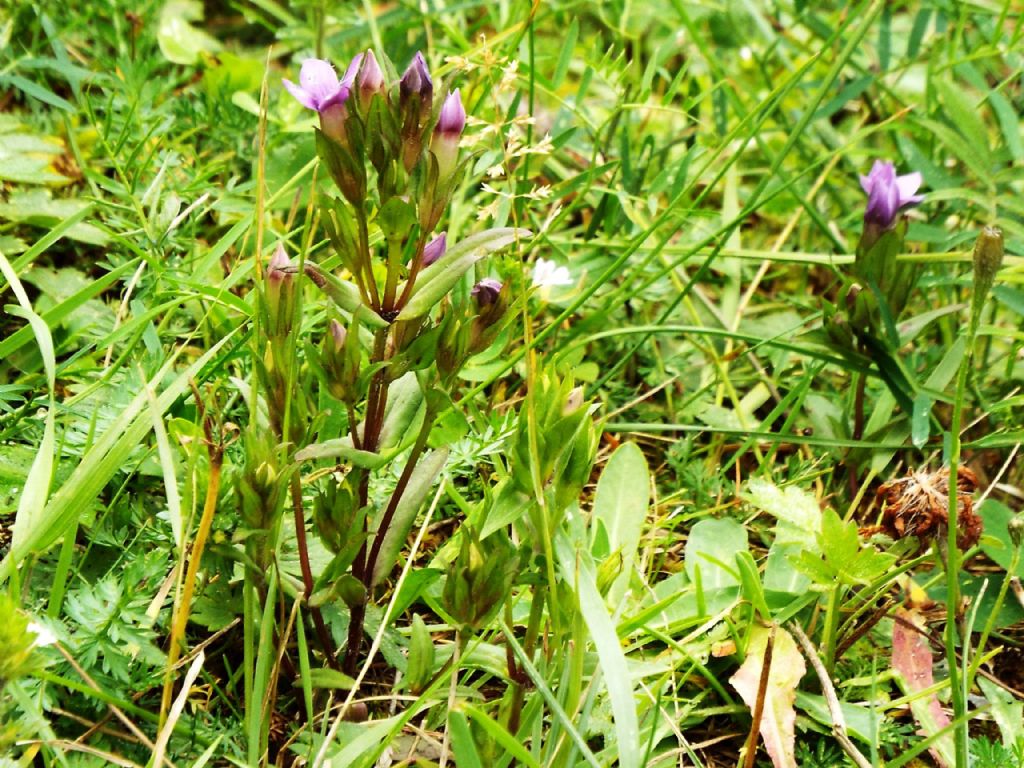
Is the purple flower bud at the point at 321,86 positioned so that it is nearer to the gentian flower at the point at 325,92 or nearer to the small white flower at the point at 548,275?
the gentian flower at the point at 325,92

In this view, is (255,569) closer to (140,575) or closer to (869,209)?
(140,575)

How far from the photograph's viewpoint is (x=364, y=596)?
4.16 ft

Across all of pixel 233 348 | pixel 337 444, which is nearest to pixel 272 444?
pixel 337 444

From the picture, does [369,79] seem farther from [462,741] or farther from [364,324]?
[462,741]

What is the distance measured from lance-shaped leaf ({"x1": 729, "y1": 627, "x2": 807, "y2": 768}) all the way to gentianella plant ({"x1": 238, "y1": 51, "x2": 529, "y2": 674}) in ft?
1.56

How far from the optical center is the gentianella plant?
1.19 meters

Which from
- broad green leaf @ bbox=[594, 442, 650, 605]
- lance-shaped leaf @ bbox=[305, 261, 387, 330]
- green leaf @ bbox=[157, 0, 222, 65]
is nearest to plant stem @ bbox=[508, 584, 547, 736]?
broad green leaf @ bbox=[594, 442, 650, 605]

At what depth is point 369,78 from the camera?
1180 millimetres

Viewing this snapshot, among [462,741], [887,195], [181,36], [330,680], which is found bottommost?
[462,741]

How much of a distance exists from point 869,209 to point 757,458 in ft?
1.46

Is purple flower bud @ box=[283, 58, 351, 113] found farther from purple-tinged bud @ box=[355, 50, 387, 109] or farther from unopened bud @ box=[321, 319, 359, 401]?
unopened bud @ box=[321, 319, 359, 401]

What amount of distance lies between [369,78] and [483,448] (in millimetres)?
556

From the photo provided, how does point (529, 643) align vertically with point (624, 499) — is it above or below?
below

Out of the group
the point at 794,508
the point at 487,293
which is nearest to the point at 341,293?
the point at 487,293
